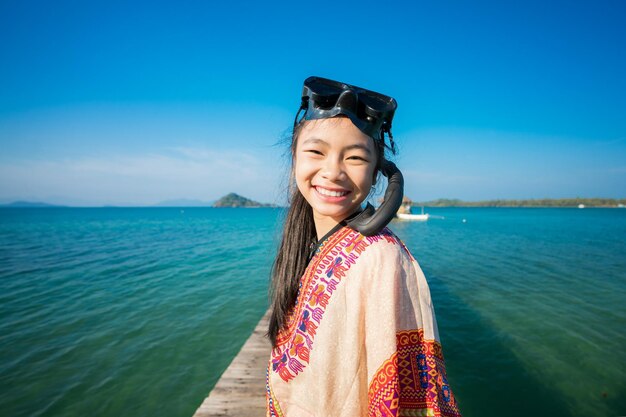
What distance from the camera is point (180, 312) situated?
9656 mm

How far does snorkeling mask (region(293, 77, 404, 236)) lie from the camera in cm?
130

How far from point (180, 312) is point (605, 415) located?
36.0 feet

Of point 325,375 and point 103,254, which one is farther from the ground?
point 325,375

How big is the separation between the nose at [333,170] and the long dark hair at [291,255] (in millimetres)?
381

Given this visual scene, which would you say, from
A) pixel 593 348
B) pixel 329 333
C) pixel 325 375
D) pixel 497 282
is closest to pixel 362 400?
pixel 325 375

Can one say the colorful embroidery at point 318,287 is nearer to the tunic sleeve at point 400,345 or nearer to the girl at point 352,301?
the girl at point 352,301

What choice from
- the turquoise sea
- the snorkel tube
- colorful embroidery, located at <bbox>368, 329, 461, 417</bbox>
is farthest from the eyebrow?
the turquoise sea

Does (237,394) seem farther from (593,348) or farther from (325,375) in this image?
(593,348)

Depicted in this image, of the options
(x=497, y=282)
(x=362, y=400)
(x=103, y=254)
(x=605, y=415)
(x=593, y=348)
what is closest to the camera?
(x=362, y=400)

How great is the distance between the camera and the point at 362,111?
1397 millimetres

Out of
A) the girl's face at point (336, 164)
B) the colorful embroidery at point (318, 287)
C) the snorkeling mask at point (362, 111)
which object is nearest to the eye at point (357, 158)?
the girl's face at point (336, 164)

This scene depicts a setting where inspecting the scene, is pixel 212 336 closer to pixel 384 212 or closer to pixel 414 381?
pixel 414 381

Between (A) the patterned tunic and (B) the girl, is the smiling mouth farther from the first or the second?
(A) the patterned tunic

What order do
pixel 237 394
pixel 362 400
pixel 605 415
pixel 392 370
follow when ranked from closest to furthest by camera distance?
pixel 392 370, pixel 362 400, pixel 237 394, pixel 605 415
